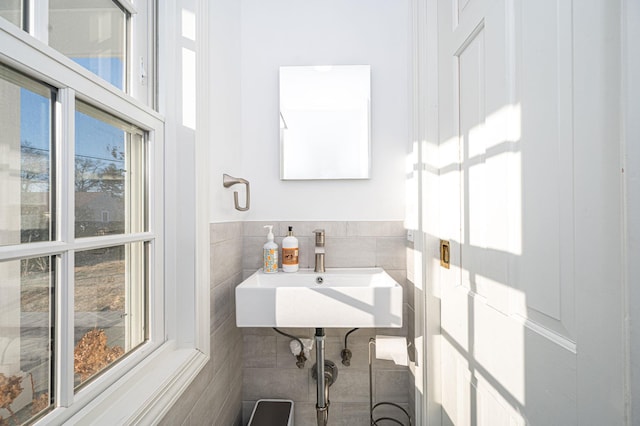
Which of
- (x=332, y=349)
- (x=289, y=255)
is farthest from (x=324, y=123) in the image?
(x=332, y=349)

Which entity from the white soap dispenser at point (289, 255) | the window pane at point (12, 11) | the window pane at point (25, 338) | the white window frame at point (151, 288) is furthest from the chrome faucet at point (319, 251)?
the window pane at point (12, 11)

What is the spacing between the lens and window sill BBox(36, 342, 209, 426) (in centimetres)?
62

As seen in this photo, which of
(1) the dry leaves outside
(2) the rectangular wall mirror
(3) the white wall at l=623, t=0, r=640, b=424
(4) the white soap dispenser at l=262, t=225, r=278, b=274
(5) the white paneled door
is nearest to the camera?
(3) the white wall at l=623, t=0, r=640, b=424

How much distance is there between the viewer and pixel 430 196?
123 centimetres

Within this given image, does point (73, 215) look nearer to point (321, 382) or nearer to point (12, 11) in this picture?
point (12, 11)

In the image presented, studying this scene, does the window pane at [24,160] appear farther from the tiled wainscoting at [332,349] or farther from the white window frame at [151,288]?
the tiled wainscoting at [332,349]

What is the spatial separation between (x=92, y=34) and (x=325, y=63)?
1035mm

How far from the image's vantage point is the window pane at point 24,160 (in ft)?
1.65

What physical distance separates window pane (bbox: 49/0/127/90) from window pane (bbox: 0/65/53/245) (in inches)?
5.5

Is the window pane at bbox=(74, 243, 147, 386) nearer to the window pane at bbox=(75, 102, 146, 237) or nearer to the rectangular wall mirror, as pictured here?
the window pane at bbox=(75, 102, 146, 237)

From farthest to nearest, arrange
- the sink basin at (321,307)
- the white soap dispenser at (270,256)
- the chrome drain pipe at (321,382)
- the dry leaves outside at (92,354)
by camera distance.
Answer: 1. the white soap dispenser at (270,256)
2. the chrome drain pipe at (321,382)
3. the sink basin at (321,307)
4. the dry leaves outside at (92,354)

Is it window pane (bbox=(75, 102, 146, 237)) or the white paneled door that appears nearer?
the white paneled door

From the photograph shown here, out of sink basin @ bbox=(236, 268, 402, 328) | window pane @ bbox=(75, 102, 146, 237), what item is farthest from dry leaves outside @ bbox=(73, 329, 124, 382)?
sink basin @ bbox=(236, 268, 402, 328)

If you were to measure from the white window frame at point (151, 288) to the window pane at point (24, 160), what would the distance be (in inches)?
0.9
